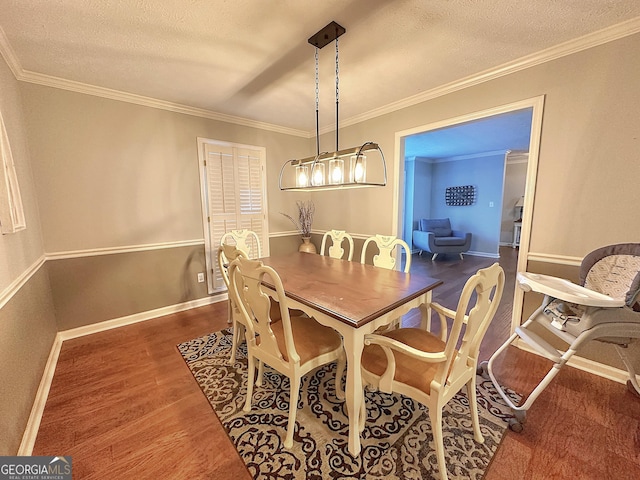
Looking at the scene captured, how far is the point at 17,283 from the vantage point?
1.57 m

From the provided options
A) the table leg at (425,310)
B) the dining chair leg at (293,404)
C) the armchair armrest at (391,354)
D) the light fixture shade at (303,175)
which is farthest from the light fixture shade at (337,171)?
the dining chair leg at (293,404)

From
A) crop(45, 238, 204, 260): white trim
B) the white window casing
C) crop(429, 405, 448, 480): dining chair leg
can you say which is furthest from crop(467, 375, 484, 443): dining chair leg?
crop(45, 238, 204, 260): white trim

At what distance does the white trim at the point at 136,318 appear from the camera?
8.54 feet

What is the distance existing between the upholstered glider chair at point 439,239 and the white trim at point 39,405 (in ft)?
19.5

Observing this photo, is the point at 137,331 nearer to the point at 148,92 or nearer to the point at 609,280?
the point at 148,92

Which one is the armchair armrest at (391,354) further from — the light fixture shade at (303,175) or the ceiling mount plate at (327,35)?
the ceiling mount plate at (327,35)

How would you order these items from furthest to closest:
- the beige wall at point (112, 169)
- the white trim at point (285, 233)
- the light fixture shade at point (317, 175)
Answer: the white trim at point (285, 233), the beige wall at point (112, 169), the light fixture shade at point (317, 175)

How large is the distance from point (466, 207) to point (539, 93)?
4.93m

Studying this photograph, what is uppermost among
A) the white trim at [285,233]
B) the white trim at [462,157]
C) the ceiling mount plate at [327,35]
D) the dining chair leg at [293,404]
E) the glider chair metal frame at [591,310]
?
the ceiling mount plate at [327,35]

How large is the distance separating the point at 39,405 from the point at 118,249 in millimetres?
1508

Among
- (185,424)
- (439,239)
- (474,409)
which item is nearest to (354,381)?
(474,409)

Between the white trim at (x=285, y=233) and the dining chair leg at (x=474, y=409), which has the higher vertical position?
the white trim at (x=285, y=233)

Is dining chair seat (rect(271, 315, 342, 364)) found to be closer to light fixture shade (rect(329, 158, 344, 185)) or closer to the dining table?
the dining table

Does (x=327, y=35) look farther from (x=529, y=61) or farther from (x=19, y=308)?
(x=19, y=308)
